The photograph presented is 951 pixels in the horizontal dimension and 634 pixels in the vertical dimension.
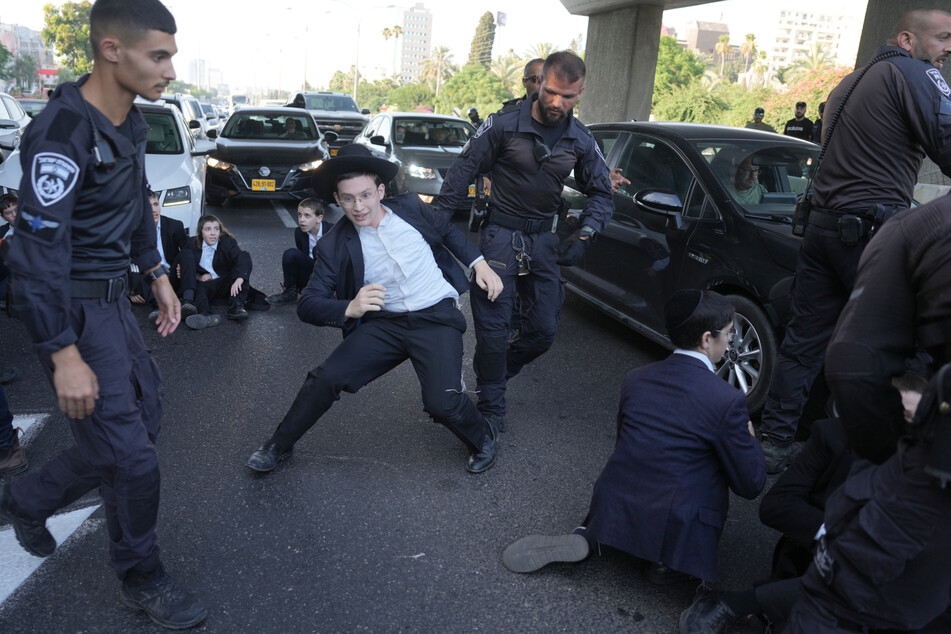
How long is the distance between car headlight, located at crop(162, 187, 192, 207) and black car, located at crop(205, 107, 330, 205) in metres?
3.17

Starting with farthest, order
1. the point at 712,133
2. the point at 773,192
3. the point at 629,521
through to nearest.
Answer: the point at 712,133
the point at 773,192
the point at 629,521

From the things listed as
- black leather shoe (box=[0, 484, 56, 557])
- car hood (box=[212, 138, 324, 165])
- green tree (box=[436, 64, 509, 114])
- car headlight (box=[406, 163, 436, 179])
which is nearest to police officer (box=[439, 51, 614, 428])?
black leather shoe (box=[0, 484, 56, 557])

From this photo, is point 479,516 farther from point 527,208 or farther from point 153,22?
point 153,22

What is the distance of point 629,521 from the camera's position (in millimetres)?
2869

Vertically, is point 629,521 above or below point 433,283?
below

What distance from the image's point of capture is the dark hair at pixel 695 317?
9.25 ft

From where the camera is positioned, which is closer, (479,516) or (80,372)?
(80,372)

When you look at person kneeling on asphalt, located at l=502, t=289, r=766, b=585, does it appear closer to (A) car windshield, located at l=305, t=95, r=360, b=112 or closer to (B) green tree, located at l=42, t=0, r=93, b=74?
(A) car windshield, located at l=305, t=95, r=360, b=112

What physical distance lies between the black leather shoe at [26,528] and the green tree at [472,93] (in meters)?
74.2

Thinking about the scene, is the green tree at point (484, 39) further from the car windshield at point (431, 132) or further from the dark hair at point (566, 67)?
the dark hair at point (566, 67)

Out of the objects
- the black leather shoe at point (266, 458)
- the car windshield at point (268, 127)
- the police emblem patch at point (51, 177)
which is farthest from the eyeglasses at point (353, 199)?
the car windshield at point (268, 127)

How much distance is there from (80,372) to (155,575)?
0.81 meters

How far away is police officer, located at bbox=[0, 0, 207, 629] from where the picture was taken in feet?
7.22

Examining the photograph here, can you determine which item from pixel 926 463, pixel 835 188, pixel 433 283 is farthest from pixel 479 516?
pixel 835 188
